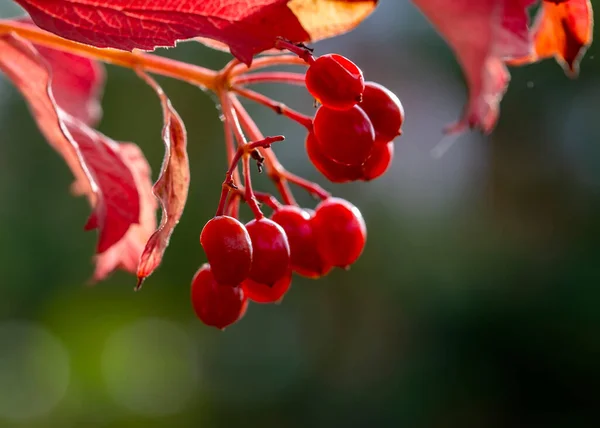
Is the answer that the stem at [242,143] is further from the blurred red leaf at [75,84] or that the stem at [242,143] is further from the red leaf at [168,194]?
the blurred red leaf at [75,84]

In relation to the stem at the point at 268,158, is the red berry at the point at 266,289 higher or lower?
lower

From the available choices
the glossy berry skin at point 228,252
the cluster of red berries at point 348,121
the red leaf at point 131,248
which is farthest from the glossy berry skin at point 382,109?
the red leaf at point 131,248

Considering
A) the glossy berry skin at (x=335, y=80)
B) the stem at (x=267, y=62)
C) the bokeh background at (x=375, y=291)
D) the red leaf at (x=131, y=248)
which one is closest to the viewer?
the glossy berry skin at (x=335, y=80)

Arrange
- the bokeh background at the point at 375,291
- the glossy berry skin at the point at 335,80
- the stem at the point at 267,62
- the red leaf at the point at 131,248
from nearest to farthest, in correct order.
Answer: the glossy berry skin at the point at 335,80
the stem at the point at 267,62
the red leaf at the point at 131,248
the bokeh background at the point at 375,291

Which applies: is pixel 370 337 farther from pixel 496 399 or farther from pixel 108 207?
pixel 108 207

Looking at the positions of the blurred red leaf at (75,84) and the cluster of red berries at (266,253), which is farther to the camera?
the blurred red leaf at (75,84)

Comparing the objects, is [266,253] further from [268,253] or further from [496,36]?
[496,36]

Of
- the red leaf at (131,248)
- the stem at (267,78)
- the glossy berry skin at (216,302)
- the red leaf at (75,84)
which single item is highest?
the stem at (267,78)
